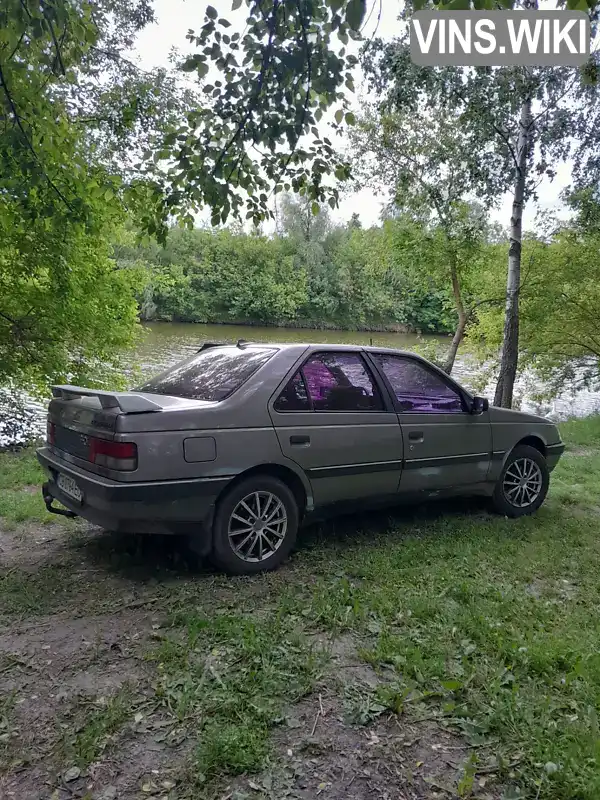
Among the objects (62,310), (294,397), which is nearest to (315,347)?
(294,397)

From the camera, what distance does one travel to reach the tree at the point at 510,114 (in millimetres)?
9719

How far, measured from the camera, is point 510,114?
10.1m

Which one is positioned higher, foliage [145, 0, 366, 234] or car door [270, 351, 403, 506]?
foliage [145, 0, 366, 234]

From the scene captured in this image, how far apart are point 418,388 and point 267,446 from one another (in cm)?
163

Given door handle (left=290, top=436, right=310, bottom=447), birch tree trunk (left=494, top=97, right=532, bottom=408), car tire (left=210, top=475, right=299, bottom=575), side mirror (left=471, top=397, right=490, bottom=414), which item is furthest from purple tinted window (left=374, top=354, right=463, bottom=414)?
birch tree trunk (left=494, top=97, right=532, bottom=408)

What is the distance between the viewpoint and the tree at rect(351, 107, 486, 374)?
41.2 ft

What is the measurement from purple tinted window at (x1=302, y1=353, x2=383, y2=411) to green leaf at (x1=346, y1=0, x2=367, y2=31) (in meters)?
2.16

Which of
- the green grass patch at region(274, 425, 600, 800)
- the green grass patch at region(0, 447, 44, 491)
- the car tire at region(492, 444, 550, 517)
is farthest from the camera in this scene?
the green grass patch at region(0, 447, 44, 491)

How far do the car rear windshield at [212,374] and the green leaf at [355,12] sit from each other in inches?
83.1

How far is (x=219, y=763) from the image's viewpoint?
2.05 meters

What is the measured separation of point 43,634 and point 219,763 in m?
1.39

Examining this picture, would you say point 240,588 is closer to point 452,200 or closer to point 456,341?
point 452,200

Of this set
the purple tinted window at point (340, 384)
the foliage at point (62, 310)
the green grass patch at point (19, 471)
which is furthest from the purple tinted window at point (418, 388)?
the foliage at point (62, 310)

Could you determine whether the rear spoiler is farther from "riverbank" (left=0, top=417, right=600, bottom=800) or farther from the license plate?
"riverbank" (left=0, top=417, right=600, bottom=800)
